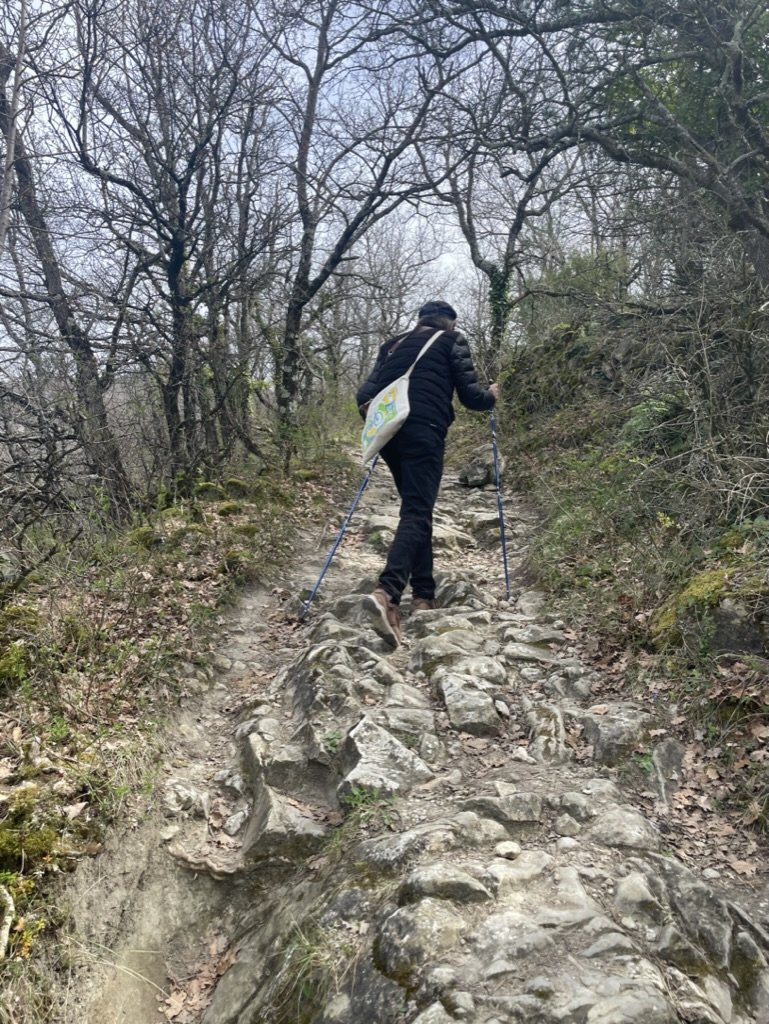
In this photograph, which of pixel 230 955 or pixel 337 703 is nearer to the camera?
pixel 230 955

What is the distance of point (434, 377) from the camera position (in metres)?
5.44

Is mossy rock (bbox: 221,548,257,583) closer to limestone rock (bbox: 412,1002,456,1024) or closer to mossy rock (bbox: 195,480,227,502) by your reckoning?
mossy rock (bbox: 195,480,227,502)

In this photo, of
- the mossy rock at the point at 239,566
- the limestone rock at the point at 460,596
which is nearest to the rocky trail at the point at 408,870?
the limestone rock at the point at 460,596

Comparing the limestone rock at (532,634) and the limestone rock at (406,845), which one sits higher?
the limestone rock at (532,634)

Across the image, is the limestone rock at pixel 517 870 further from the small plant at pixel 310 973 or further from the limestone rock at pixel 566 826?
the small plant at pixel 310 973

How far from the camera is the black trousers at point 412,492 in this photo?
515cm

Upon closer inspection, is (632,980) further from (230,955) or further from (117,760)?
(117,760)

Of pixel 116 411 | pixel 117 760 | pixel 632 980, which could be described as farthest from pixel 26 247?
pixel 632 980

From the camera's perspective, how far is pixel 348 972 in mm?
2408

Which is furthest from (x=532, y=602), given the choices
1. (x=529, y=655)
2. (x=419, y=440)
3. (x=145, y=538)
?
(x=145, y=538)

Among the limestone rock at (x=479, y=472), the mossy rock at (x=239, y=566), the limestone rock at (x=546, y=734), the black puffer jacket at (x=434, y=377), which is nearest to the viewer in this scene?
the limestone rock at (x=546, y=734)

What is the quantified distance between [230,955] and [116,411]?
7277mm

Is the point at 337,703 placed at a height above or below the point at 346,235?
below

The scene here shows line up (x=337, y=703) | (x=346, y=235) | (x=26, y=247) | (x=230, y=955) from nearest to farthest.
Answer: (x=230, y=955) → (x=337, y=703) → (x=26, y=247) → (x=346, y=235)
